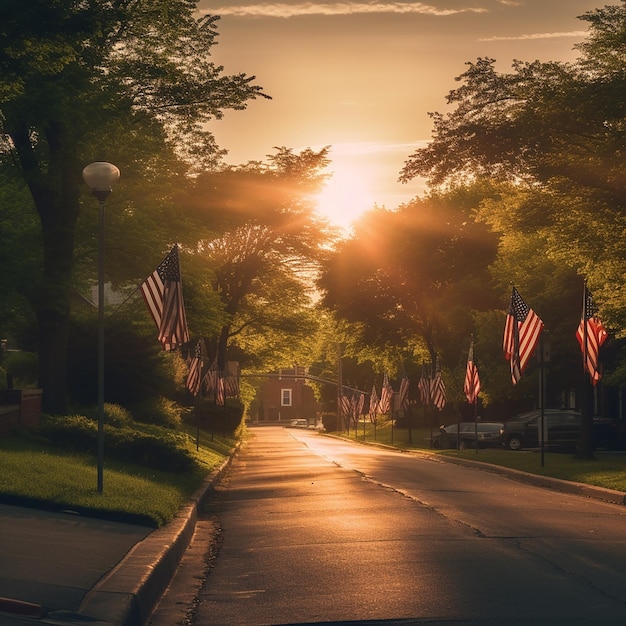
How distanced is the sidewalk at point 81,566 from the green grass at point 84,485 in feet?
1.16

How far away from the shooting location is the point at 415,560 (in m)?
11.8

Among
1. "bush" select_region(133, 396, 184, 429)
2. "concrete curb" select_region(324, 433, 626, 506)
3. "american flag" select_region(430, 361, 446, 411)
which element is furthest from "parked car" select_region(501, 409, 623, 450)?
"bush" select_region(133, 396, 184, 429)

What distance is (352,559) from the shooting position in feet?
39.2

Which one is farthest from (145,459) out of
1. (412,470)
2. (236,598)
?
(236,598)

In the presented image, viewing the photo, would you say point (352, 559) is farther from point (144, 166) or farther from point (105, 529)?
point (144, 166)

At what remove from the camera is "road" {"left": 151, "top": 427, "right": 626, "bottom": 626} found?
360 inches

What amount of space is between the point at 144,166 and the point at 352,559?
79.9 feet

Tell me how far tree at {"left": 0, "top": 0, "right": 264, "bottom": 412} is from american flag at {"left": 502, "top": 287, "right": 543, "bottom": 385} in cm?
907

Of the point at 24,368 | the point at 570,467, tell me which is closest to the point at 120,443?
the point at 570,467

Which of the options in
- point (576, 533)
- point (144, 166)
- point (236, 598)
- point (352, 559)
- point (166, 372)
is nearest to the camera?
point (236, 598)

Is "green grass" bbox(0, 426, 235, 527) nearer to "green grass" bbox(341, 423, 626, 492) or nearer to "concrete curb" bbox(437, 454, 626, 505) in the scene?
"concrete curb" bbox(437, 454, 626, 505)

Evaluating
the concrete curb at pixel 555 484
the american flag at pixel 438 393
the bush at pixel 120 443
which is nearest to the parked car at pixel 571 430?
the american flag at pixel 438 393

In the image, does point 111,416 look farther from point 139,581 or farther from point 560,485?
point 139,581

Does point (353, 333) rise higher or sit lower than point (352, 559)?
higher
